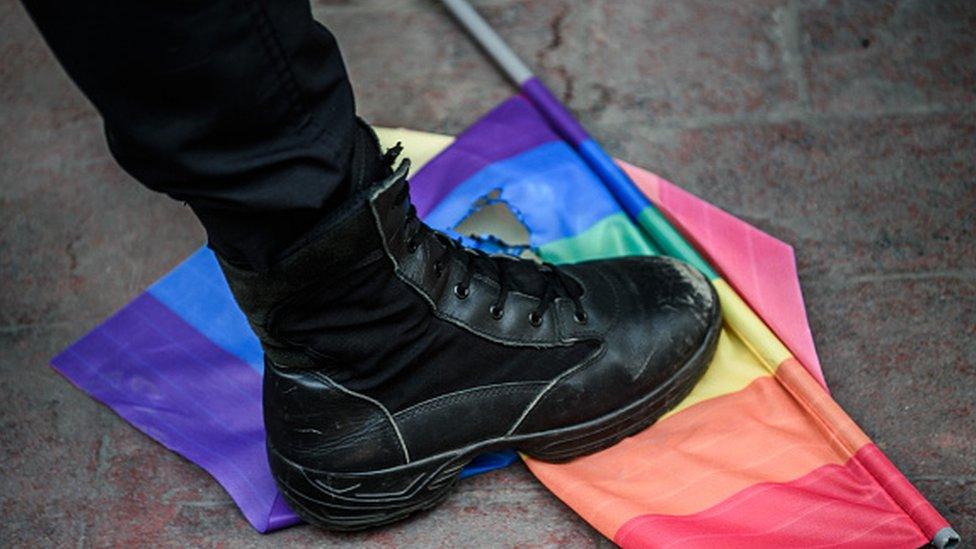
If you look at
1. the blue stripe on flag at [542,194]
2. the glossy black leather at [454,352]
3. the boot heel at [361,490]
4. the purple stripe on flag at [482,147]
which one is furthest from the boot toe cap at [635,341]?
the purple stripe on flag at [482,147]

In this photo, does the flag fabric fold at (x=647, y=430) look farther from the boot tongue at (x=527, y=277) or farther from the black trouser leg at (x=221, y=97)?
the black trouser leg at (x=221, y=97)

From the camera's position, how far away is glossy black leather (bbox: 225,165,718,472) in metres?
0.95

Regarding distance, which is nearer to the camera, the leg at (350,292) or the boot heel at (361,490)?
the leg at (350,292)

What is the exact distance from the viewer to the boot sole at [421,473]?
105 centimetres

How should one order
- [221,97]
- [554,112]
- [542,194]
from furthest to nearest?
[554,112], [542,194], [221,97]

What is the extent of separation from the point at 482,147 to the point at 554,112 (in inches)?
4.6

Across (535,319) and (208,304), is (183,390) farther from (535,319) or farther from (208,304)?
(535,319)

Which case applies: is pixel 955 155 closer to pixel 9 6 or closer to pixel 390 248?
pixel 390 248

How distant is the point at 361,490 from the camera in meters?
1.06

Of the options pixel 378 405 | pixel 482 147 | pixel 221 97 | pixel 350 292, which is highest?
pixel 221 97

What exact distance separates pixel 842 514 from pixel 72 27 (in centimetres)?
78

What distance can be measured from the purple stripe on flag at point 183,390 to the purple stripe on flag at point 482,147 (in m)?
0.34

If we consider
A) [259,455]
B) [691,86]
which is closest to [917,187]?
[691,86]

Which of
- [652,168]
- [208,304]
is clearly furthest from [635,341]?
[208,304]
